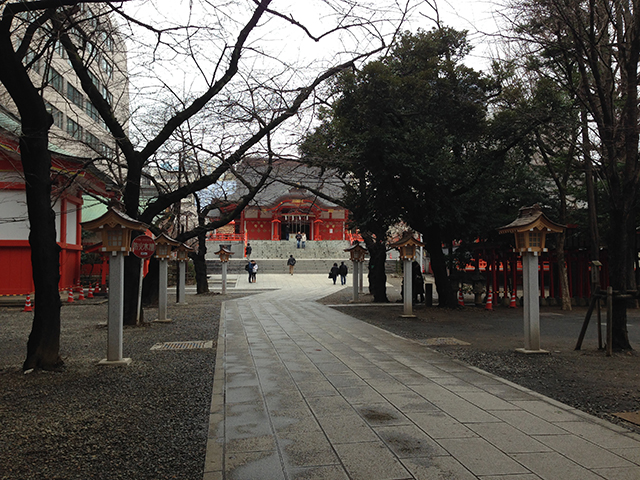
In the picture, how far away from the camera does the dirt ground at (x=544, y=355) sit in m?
6.30

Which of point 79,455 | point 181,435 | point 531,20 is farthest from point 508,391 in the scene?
point 531,20

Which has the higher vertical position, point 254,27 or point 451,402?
point 254,27

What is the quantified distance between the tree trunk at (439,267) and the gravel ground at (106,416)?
1062 centimetres

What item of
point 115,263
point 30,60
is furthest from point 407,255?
point 30,60

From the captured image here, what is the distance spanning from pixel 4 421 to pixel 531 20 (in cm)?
1031

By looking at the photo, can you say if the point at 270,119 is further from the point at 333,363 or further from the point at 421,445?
the point at 421,445

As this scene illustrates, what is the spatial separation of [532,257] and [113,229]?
23.2ft

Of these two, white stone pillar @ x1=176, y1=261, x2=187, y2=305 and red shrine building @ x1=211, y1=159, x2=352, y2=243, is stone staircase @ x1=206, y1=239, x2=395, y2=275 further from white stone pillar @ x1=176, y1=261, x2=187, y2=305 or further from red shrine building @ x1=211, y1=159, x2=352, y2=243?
white stone pillar @ x1=176, y1=261, x2=187, y2=305

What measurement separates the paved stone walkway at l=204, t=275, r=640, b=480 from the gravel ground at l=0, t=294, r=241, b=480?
0.30 metres

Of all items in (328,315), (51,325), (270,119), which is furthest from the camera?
(328,315)

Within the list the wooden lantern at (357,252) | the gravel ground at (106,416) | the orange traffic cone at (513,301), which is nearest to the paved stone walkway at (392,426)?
the gravel ground at (106,416)

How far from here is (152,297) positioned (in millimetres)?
18625

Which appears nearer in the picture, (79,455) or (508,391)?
(79,455)

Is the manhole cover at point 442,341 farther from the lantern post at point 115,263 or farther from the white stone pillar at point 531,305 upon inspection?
the lantern post at point 115,263
